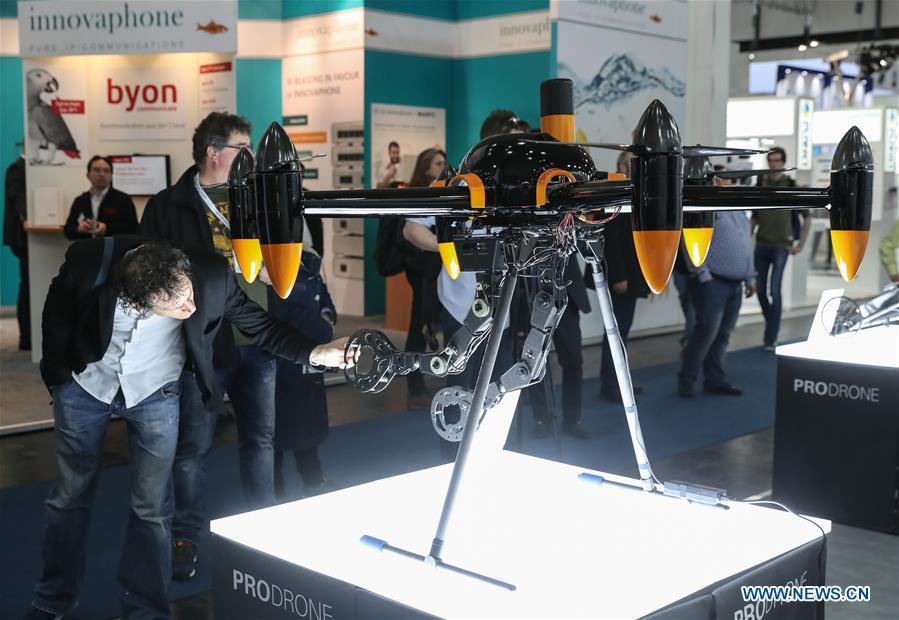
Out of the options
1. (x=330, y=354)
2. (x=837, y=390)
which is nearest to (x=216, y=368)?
(x=330, y=354)

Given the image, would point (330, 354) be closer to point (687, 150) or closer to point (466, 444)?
point (466, 444)

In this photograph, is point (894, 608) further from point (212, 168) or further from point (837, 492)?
point (212, 168)

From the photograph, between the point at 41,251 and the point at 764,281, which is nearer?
the point at 41,251

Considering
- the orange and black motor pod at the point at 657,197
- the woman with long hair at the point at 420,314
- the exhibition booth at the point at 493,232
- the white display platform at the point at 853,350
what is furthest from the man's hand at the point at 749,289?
the orange and black motor pod at the point at 657,197

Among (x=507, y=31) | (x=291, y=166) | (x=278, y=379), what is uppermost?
(x=507, y=31)

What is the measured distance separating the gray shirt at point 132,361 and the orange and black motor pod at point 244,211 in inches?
53.0

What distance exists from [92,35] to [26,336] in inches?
108

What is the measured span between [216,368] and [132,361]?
51 centimetres

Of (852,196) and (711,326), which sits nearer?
(852,196)

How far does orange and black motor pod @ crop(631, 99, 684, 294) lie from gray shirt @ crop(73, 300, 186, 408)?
1.79m

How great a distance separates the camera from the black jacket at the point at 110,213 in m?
7.02

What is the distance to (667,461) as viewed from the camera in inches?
204

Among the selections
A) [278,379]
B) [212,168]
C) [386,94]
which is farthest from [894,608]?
[386,94]

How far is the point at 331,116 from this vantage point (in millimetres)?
10289
